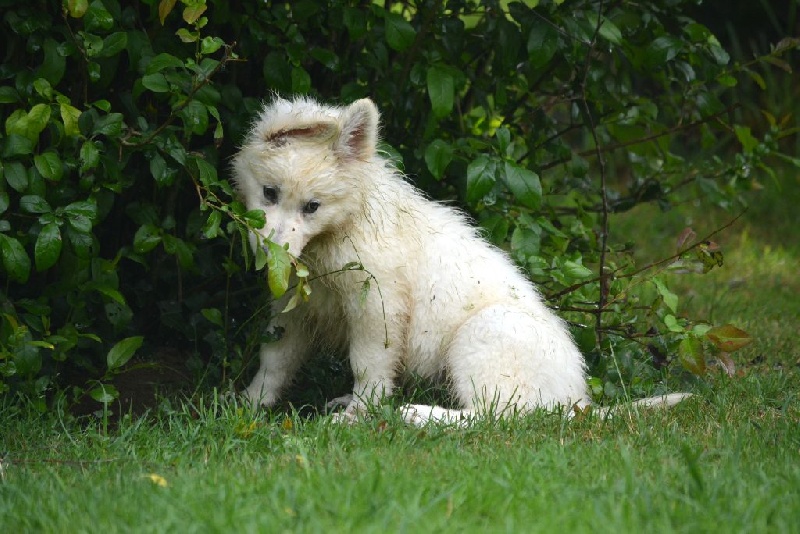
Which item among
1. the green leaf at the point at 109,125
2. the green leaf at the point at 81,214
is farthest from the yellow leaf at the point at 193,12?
the green leaf at the point at 81,214

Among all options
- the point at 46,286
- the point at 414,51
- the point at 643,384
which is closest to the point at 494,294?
the point at 643,384

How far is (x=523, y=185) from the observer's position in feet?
15.9

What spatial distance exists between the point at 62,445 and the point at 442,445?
154 cm

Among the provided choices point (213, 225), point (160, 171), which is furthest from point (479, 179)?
point (160, 171)

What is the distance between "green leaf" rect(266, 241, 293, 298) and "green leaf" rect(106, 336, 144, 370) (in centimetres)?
93

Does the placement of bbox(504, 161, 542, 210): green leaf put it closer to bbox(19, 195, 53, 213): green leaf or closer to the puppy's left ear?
the puppy's left ear

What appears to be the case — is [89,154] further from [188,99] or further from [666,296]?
[666,296]

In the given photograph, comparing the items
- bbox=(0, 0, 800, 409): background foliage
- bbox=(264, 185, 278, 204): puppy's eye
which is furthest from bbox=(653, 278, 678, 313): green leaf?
bbox=(264, 185, 278, 204): puppy's eye

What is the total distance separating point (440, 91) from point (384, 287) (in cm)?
96

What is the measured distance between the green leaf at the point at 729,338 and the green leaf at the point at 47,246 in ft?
9.51

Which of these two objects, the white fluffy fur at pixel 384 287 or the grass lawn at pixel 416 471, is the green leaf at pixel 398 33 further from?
the grass lawn at pixel 416 471

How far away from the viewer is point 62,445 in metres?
4.14

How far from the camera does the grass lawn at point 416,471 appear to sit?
3070 mm

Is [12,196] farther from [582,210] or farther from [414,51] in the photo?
[582,210]
